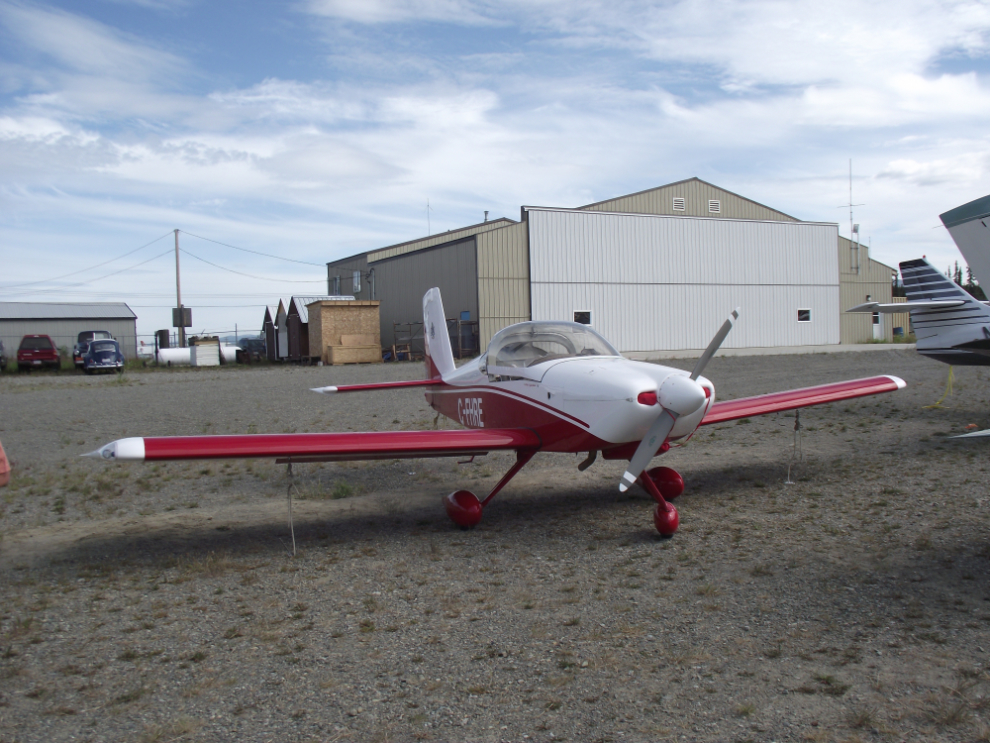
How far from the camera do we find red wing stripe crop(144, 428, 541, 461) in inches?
208

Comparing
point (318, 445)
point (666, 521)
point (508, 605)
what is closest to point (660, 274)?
point (666, 521)

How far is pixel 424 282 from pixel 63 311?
2627 centimetres

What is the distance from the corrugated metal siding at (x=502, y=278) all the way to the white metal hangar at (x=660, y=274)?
0.04 m

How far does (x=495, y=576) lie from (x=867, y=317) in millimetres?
34824

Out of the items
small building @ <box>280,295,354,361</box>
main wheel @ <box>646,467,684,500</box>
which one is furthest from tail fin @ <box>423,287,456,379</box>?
small building @ <box>280,295,354,361</box>

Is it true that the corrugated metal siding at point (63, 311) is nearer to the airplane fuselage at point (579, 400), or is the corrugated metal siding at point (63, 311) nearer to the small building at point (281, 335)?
the small building at point (281, 335)

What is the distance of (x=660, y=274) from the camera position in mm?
31141

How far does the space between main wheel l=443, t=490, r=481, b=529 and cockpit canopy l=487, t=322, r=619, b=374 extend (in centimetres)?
139

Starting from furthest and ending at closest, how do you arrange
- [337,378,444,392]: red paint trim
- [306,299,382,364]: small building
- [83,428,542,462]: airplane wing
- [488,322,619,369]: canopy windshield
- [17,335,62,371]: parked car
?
[17,335,62,371]: parked car < [306,299,382,364]: small building < [337,378,444,392]: red paint trim < [488,322,619,369]: canopy windshield < [83,428,542,462]: airplane wing

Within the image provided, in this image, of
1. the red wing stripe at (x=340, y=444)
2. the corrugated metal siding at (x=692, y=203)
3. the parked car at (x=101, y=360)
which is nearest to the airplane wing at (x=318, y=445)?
the red wing stripe at (x=340, y=444)

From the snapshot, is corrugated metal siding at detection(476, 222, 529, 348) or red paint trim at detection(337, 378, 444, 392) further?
corrugated metal siding at detection(476, 222, 529, 348)

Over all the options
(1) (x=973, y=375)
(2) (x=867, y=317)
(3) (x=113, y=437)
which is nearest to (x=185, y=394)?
(3) (x=113, y=437)

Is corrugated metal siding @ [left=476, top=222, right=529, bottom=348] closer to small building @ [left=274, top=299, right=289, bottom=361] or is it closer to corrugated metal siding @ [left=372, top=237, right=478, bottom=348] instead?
corrugated metal siding @ [left=372, top=237, right=478, bottom=348]

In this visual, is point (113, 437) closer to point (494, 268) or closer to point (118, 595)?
point (118, 595)
